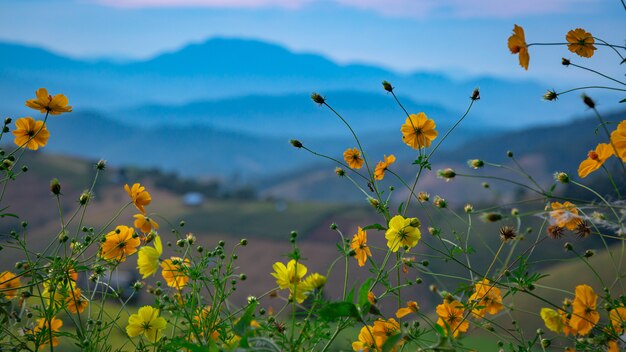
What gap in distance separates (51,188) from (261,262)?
33.8 meters

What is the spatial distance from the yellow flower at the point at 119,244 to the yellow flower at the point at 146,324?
0.15 metres

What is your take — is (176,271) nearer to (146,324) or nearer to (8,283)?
(146,324)

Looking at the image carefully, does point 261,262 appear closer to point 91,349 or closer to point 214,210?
A: point 214,210

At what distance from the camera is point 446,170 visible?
105 cm

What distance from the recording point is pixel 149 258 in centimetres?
115

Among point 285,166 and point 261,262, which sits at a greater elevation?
point 261,262

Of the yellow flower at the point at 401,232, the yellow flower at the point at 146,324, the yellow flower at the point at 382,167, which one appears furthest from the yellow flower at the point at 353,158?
the yellow flower at the point at 146,324

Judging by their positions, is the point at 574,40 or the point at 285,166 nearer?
the point at 574,40

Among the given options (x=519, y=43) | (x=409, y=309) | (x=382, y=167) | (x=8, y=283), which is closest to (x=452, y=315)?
(x=409, y=309)


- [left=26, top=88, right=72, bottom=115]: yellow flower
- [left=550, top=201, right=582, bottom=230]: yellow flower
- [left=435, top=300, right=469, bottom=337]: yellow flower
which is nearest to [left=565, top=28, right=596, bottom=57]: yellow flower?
[left=550, top=201, right=582, bottom=230]: yellow flower

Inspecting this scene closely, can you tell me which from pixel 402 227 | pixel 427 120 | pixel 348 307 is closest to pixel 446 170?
pixel 402 227

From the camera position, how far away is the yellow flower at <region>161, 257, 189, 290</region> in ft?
3.88

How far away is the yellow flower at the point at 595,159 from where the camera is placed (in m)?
1.15

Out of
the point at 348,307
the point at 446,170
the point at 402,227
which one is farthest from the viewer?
the point at 402,227
